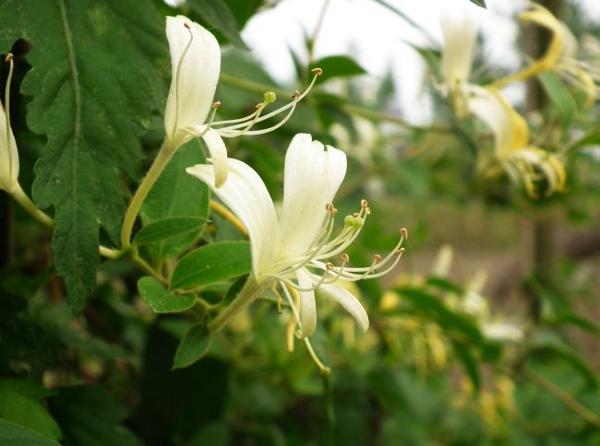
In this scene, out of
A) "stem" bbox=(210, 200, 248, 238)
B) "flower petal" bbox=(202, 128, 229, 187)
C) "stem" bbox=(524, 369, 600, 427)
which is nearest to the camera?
"flower petal" bbox=(202, 128, 229, 187)

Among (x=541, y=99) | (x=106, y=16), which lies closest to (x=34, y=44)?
(x=106, y=16)

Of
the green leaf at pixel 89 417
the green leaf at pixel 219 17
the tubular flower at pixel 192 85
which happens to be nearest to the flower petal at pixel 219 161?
the tubular flower at pixel 192 85

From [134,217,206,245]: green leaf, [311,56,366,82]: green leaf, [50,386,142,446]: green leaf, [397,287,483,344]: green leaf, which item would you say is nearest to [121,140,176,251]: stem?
[134,217,206,245]: green leaf

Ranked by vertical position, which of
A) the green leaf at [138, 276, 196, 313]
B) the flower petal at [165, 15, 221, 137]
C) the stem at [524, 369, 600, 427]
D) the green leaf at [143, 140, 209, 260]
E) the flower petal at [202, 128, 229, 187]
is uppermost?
the flower petal at [165, 15, 221, 137]

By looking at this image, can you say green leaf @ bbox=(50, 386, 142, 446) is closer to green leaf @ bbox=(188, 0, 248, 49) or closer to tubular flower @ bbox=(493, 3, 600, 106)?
green leaf @ bbox=(188, 0, 248, 49)

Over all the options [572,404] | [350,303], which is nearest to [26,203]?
[350,303]

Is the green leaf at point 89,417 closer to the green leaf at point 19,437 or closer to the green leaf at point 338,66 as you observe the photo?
the green leaf at point 19,437

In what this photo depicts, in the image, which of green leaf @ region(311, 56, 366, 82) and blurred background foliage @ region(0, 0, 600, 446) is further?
green leaf @ region(311, 56, 366, 82)

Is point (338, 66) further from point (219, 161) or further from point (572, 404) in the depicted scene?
point (572, 404)
